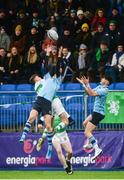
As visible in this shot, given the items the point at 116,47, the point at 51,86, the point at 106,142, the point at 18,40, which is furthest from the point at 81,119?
the point at 18,40

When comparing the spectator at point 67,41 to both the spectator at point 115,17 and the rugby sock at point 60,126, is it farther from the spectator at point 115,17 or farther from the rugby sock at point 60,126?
the rugby sock at point 60,126

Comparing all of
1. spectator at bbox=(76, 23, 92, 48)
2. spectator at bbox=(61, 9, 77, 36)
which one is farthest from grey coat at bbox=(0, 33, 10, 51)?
spectator at bbox=(76, 23, 92, 48)

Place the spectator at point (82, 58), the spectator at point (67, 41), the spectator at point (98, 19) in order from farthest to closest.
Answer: the spectator at point (98, 19)
the spectator at point (67, 41)
the spectator at point (82, 58)

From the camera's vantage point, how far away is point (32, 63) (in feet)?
80.9

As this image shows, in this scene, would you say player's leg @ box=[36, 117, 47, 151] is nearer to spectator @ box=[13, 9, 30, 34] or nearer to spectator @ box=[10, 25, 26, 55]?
spectator @ box=[10, 25, 26, 55]

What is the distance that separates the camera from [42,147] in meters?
21.7

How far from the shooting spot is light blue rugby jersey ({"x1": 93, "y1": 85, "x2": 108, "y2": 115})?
63.0 ft

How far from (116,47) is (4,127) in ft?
15.9

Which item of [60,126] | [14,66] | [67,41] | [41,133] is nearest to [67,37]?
[67,41]

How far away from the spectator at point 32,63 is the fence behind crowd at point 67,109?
3115 millimetres

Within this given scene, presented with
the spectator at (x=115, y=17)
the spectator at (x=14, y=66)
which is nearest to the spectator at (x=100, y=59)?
the spectator at (x=115, y=17)

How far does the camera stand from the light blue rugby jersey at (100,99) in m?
19.2

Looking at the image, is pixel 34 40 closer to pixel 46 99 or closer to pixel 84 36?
pixel 84 36

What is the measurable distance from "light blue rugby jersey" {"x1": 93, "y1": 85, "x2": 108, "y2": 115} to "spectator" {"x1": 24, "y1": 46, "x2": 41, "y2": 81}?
526 cm
